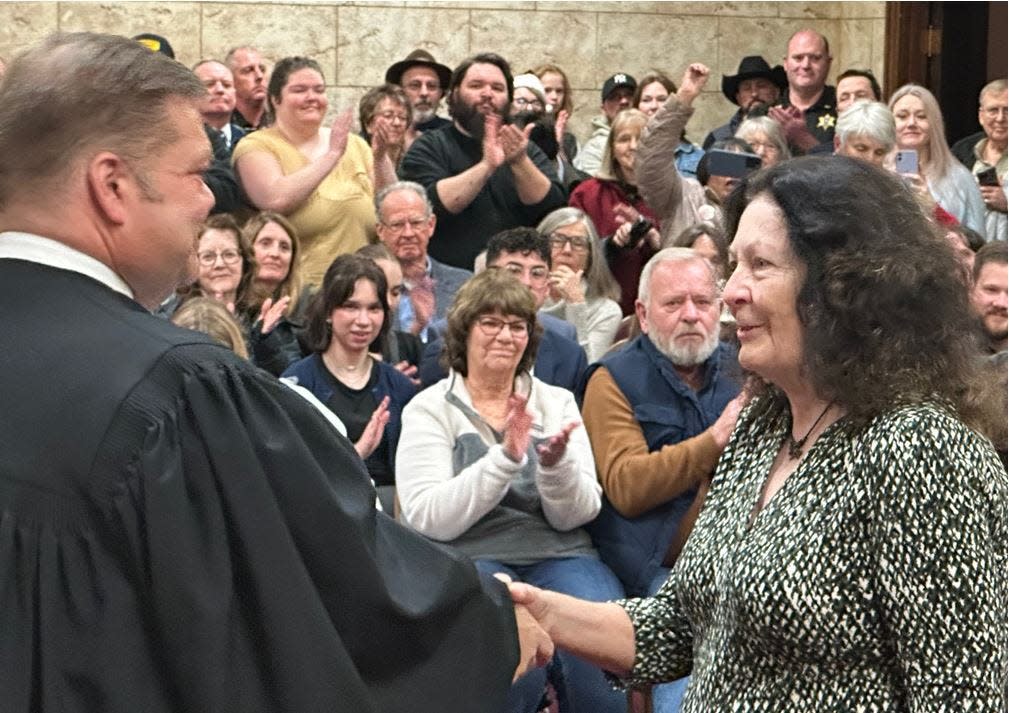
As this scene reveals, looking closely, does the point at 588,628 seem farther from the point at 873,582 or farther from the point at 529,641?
the point at 873,582

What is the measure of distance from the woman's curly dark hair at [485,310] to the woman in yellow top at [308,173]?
191 cm

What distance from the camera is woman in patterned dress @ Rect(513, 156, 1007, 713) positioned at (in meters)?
2.38

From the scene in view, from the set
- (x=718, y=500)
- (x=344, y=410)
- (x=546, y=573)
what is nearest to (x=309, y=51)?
(x=344, y=410)

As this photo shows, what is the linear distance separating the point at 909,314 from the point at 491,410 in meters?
2.77

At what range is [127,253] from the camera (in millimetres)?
2197

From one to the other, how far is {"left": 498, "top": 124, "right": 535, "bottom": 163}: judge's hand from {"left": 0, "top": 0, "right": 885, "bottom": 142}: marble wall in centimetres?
441

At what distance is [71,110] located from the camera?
2168 millimetres

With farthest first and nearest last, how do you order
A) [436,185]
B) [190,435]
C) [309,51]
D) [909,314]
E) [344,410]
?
[309,51], [436,185], [344,410], [909,314], [190,435]

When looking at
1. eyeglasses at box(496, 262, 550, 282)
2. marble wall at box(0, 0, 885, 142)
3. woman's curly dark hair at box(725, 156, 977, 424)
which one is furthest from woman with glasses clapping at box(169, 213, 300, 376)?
marble wall at box(0, 0, 885, 142)

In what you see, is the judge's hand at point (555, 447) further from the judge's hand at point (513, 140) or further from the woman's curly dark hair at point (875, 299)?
the judge's hand at point (513, 140)

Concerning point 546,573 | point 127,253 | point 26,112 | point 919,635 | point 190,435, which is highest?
point 26,112

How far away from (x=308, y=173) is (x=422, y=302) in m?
0.70

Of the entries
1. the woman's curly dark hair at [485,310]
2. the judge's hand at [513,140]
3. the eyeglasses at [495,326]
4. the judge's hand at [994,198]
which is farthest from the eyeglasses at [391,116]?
the eyeglasses at [495,326]

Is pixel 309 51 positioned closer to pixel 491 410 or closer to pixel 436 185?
pixel 436 185
